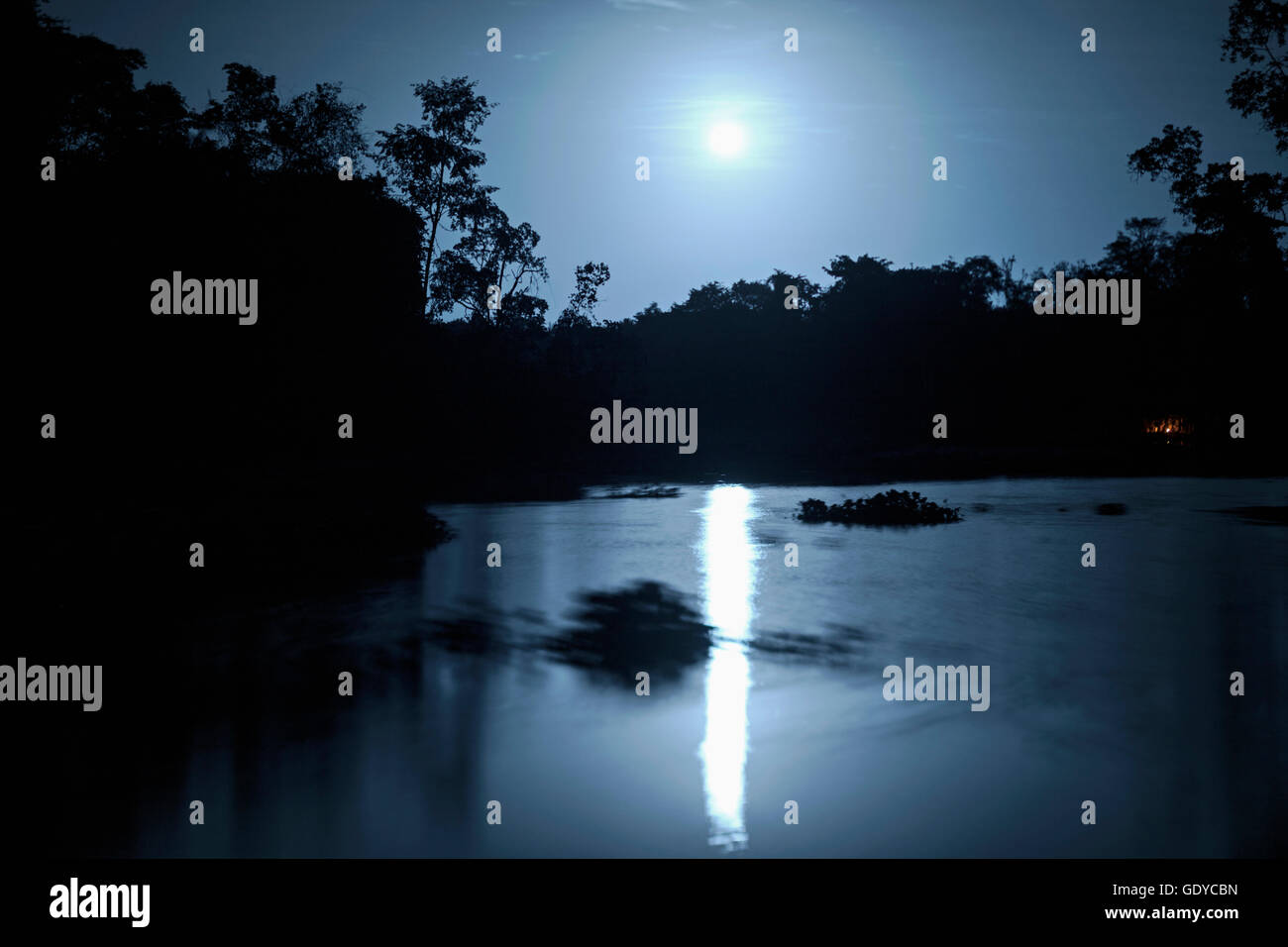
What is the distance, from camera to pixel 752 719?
7477mm

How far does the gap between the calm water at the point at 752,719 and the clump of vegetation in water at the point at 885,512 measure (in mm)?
5932

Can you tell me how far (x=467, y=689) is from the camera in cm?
845

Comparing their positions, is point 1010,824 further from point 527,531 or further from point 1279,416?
point 1279,416

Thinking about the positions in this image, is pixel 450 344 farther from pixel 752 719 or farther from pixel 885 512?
pixel 752 719

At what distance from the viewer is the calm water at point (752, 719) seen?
559cm

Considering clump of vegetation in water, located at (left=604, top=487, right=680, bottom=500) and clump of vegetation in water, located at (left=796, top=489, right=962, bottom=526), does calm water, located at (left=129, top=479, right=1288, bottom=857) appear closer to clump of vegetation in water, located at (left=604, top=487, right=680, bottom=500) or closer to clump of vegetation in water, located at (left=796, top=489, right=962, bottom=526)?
clump of vegetation in water, located at (left=796, top=489, right=962, bottom=526)

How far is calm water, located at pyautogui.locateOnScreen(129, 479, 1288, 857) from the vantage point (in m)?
5.59

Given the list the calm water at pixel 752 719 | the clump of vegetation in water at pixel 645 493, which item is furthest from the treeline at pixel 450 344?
the calm water at pixel 752 719

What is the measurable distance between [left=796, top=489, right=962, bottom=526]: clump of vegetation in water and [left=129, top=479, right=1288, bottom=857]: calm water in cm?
593

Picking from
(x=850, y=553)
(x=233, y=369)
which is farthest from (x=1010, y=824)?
(x=233, y=369)

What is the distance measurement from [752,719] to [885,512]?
49.3 ft

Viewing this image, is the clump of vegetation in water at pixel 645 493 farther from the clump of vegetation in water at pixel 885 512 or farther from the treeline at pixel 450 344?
the clump of vegetation in water at pixel 885 512

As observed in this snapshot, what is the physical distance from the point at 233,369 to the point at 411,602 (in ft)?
39.8

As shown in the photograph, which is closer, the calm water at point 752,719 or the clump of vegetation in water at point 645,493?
the calm water at point 752,719
